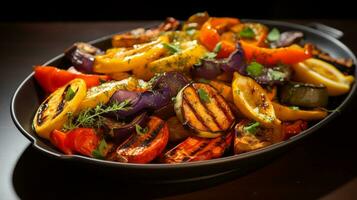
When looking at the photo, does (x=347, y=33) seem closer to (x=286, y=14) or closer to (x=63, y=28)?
(x=286, y=14)

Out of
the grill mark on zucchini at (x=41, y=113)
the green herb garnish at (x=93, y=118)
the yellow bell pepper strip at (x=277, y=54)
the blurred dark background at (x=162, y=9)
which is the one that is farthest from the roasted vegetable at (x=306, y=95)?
the blurred dark background at (x=162, y=9)

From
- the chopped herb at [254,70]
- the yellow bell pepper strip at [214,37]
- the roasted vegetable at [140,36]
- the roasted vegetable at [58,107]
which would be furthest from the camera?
the roasted vegetable at [140,36]

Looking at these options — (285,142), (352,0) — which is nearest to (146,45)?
(285,142)

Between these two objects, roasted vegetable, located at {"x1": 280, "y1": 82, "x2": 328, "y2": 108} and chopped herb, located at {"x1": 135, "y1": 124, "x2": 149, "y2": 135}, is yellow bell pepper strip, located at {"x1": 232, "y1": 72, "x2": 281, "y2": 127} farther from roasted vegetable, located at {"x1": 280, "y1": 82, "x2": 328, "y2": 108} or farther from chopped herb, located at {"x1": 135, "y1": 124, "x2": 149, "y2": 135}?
chopped herb, located at {"x1": 135, "y1": 124, "x2": 149, "y2": 135}

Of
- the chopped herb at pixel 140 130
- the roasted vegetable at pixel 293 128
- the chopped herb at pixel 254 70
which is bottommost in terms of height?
the roasted vegetable at pixel 293 128

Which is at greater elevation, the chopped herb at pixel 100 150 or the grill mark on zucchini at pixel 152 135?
the grill mark on zucchini at pixel 152 135

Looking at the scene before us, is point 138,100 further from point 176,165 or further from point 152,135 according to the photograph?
point 176,165

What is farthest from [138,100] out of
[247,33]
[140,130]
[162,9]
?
[162,9]

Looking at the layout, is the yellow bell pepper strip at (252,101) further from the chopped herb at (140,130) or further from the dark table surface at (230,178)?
the chopped herb at (140,130)
